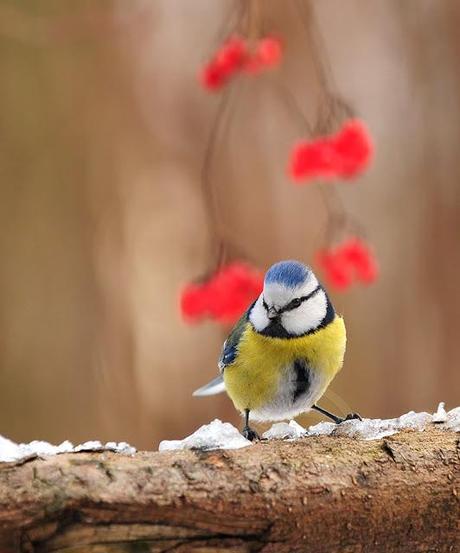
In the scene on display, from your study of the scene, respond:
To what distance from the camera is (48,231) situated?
2.12m

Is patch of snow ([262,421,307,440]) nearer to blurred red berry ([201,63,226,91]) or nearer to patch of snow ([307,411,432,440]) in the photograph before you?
patch of snow ([307,411,432,440])

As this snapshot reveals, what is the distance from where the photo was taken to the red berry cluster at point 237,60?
141cm

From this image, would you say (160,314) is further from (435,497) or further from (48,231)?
(435,497)

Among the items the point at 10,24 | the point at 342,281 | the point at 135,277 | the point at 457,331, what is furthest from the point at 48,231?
the point at 457,331

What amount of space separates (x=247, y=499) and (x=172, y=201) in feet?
4.52

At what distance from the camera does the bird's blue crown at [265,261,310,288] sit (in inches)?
43.1

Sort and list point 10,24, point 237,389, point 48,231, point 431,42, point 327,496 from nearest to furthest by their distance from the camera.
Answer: point 327,496 < point 237,389 < point 10,24 < point 48,231 < point 431,42

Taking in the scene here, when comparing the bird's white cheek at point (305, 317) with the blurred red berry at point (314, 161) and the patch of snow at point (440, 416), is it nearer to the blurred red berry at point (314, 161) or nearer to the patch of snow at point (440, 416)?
the patch of snow at point (440, 416)

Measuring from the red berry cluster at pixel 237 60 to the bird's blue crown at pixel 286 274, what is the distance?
437mm

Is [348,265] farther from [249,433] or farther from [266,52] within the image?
[249,433]

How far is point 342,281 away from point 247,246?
73 cm

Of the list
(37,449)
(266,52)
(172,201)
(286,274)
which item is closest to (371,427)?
(286,274)

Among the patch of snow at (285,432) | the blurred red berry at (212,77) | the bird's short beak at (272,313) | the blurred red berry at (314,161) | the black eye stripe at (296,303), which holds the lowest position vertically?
the patch of snow at (285,432)

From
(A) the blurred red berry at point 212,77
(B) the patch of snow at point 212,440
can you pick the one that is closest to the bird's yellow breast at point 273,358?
(B) the patch of snow at point 212,440
